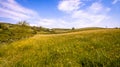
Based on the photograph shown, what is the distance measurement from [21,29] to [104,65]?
49504 millimetres

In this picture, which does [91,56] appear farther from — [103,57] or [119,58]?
[119,58]

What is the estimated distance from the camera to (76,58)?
6.62m

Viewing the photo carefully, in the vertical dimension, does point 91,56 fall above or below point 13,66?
above

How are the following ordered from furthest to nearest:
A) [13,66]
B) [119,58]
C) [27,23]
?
[27,23]
[13,66]
[119,58]

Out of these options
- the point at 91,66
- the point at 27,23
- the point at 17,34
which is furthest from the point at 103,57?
the point at 27,23

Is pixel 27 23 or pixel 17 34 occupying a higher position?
pixel 27 23

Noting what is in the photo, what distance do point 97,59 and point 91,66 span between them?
0.45 metres

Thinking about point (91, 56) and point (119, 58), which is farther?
point (91, 56)

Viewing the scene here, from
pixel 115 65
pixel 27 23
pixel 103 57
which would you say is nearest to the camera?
pixel 115 65

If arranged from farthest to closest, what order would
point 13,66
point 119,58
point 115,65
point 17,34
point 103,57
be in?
point 17,34
point 13,66
point 103,57
point 119,58
point 115,65

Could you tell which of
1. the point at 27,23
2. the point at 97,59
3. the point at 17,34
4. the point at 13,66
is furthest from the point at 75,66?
the point at 27,23

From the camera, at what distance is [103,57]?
5941 millimetres

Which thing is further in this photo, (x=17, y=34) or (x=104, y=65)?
(x=17, y=34)

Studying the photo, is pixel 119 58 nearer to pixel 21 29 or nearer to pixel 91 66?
pixel 91 66
